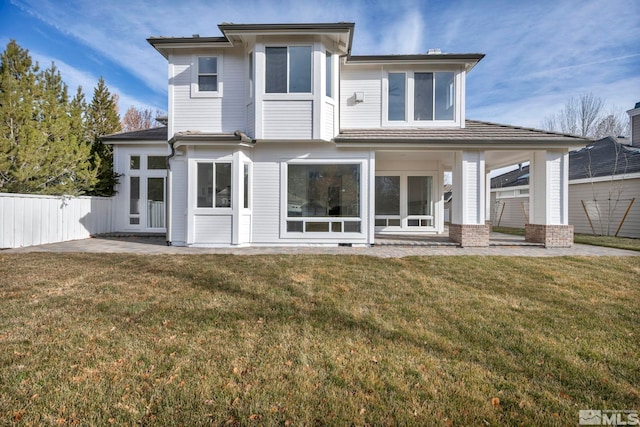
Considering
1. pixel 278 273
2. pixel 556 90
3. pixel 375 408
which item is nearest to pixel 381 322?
pixel 375 408

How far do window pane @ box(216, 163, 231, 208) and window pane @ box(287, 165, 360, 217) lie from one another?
1.84 metres

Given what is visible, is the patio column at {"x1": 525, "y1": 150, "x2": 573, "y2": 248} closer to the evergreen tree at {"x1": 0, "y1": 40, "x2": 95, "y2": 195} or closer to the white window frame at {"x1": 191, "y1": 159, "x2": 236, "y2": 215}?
the white window frame at {"x1": 191, "y1": 159, "x2": 236, "y2": 215}

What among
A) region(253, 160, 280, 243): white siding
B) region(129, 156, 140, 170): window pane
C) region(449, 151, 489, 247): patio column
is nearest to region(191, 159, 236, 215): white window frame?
region(253, 160, 280, 243): white siding

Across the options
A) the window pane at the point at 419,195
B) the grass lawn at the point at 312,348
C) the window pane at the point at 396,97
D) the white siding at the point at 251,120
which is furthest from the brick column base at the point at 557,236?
the white siding at the point at 251,120

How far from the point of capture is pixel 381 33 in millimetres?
13477

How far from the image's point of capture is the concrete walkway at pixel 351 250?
27.5 ft

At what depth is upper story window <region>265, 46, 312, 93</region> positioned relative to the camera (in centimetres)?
903

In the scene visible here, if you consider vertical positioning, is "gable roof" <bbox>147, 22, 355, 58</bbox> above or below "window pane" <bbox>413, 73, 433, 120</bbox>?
above

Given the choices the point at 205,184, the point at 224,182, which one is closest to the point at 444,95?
the point at 224,182

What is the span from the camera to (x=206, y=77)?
993cm

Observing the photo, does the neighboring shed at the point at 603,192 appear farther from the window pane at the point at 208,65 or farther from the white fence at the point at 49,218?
the white fence at the point at 49,218

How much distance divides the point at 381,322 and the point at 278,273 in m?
2.77

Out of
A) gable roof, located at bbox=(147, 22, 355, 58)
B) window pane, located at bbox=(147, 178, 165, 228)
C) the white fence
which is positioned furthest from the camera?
window pane, located at bbox=(147, 178, 165, 228)

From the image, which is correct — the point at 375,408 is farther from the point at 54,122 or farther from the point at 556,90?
the point at 556,90
